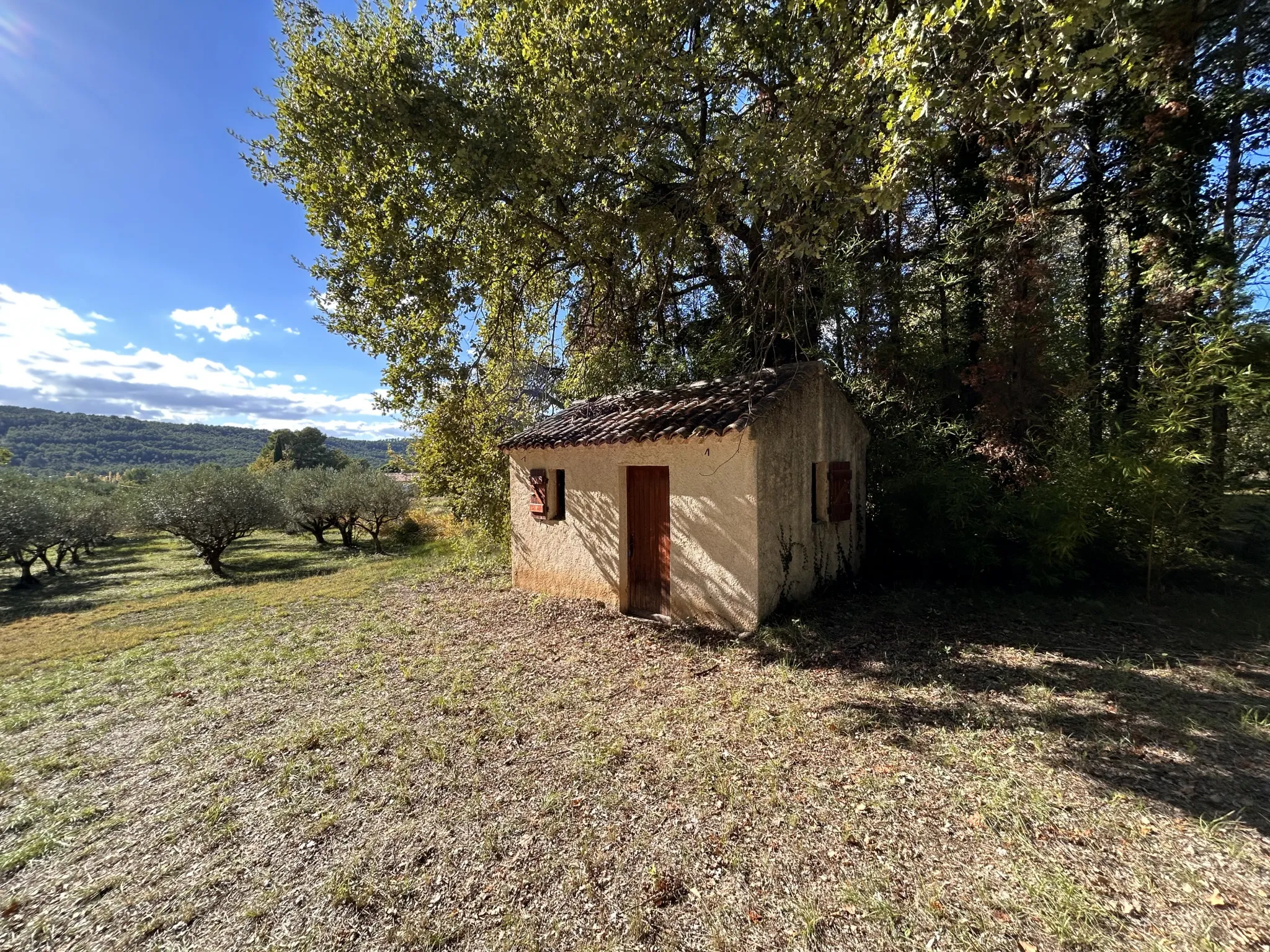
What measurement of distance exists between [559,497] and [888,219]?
9489 mm

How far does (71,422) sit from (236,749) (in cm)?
9963

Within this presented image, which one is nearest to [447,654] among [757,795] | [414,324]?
[757,795]

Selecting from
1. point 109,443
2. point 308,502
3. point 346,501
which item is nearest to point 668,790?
point 346,501

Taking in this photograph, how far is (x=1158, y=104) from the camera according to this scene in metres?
7.50

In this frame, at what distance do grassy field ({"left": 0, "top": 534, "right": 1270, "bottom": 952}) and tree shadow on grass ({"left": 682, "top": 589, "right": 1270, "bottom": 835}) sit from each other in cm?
4

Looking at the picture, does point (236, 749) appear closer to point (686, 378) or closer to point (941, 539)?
point (686, 378)

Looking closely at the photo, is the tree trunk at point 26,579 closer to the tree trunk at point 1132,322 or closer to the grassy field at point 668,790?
the grassy field at point 668,790

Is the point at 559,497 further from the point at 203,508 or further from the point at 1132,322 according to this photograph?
the point at 203,508

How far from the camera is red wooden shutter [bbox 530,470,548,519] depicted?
29.5 feet

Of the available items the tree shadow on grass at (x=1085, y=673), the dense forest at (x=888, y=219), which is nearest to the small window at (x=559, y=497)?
the dense forest at (x=888, y=219)

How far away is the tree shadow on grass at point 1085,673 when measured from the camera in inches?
140

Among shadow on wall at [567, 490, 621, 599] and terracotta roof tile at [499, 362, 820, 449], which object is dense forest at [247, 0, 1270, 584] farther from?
shadow on wall at [567, 490, 621, 599]

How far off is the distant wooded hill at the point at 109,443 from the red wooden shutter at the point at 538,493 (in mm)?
50415

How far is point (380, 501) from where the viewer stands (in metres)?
20.1
